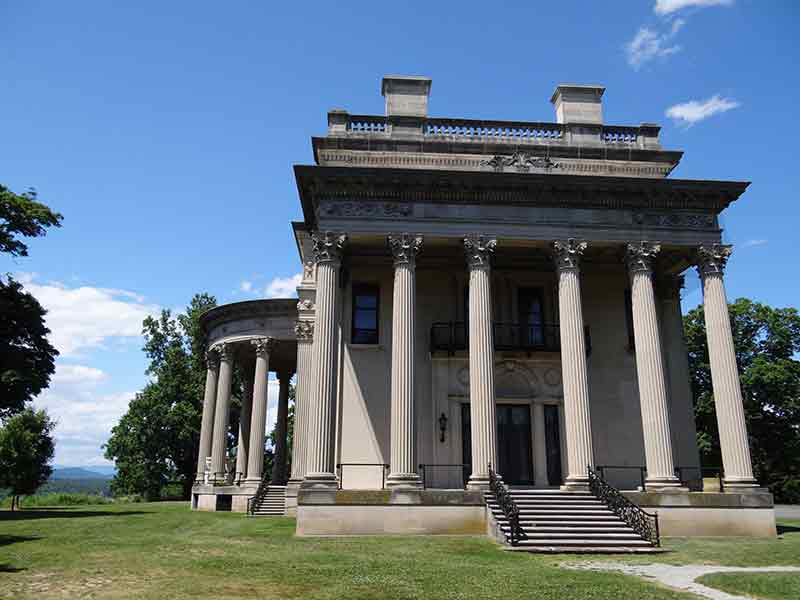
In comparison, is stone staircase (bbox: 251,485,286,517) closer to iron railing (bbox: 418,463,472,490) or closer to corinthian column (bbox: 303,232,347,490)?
iron railing (bbox: 418,463,472,490)

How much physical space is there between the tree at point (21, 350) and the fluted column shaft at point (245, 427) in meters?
11.7

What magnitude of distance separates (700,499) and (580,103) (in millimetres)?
15333

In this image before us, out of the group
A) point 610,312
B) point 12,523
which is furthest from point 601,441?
point 12,523

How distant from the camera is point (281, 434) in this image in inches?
1437

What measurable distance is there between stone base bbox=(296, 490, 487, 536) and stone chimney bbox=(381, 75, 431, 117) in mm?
14375

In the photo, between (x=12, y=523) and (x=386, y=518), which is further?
(x=12, y=523)

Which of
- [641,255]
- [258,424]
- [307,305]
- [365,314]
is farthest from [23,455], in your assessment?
[641,255]

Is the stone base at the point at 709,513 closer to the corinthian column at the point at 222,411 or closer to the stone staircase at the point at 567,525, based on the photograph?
the stone staircase at the point at 567,525

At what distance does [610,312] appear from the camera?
23.3 m

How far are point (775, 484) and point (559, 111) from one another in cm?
3220

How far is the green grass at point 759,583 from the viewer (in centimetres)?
923

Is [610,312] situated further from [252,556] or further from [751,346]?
[751,346]

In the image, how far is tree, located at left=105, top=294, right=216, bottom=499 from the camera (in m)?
46.8

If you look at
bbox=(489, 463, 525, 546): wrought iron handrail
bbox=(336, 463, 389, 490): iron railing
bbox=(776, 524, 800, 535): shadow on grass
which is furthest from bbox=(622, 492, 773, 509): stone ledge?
bbox=(336, 463, 389, 490): iron railing
